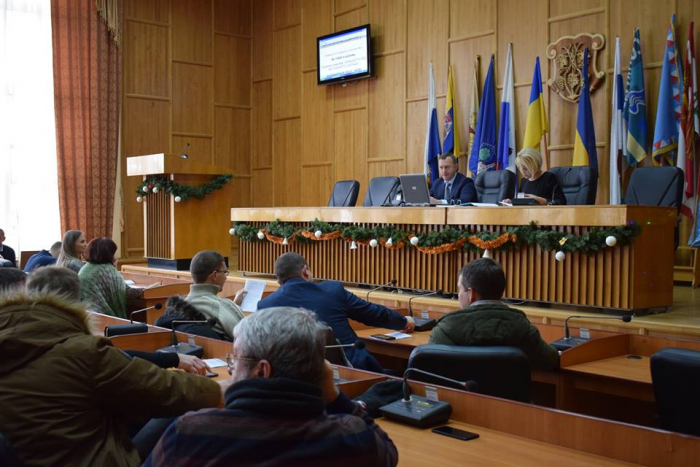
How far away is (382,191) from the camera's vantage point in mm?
7844

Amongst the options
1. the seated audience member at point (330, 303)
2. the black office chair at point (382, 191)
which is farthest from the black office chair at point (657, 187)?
the seated audience member at point (330, 303)

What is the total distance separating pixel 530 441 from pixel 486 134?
647 cm

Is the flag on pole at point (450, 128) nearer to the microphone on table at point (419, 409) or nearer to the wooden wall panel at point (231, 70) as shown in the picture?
the wooden wall panel at point (231, 70)

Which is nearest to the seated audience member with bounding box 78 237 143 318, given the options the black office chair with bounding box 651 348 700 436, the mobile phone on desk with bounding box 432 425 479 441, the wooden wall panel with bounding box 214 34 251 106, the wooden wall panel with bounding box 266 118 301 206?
the mobile phone on desk with bounding box 432 425 479 441

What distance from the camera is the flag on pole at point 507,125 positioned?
26.6ft

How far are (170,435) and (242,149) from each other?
1049cm

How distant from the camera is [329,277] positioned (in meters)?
6.69

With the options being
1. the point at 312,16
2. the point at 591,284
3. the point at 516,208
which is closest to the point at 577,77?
the point at 516,208

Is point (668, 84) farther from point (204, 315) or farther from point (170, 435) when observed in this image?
point (170, 435)

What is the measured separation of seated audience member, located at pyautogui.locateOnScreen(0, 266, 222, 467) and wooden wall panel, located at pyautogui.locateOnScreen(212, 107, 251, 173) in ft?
31.2

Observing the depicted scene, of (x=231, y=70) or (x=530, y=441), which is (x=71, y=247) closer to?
(x=530, y=441)

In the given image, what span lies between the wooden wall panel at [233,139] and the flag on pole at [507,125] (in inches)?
187

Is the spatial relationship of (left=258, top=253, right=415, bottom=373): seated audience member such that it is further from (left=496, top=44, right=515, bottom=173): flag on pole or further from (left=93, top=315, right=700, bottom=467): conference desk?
(left=496, top=44, right=515, bottom=173): flag on pole

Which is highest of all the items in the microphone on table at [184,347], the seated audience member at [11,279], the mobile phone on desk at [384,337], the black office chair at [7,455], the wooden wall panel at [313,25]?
the wooden wall panel at [313,25]
